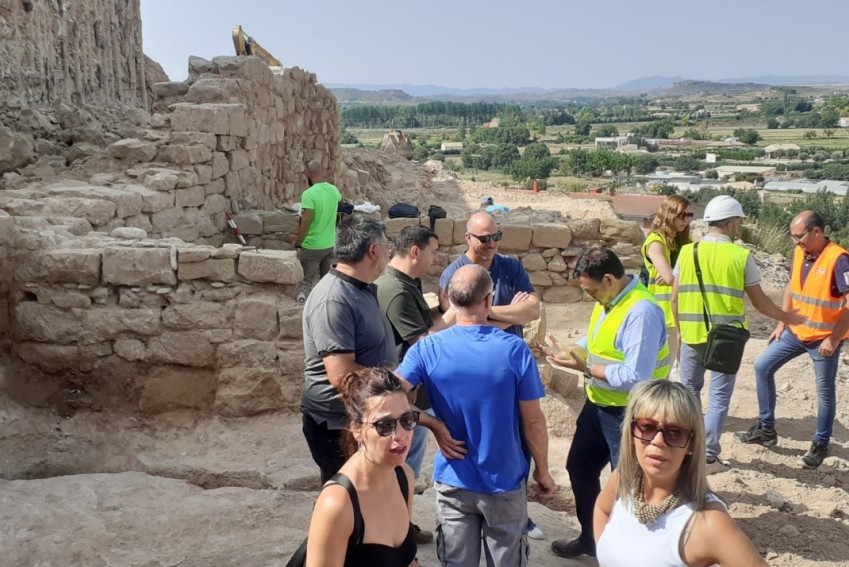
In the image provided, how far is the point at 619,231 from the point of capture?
34.0 feet

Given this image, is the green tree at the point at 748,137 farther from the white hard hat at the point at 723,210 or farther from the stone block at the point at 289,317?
the stone block at the point at 289,317

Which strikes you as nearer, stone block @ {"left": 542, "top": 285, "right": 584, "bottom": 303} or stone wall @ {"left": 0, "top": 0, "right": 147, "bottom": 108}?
stone wall @ {"left": 0, "top": 0, "right": 147, "bottom": 108}

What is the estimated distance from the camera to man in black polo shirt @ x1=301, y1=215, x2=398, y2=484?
374cm

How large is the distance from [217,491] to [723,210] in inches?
153

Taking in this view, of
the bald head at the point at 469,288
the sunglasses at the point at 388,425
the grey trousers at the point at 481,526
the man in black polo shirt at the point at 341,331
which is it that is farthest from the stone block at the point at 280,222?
the sunglasses at the point at 388,425

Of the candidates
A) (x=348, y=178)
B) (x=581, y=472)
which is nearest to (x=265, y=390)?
(x=581, y=472)

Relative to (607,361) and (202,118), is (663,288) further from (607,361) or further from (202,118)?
(202,118)

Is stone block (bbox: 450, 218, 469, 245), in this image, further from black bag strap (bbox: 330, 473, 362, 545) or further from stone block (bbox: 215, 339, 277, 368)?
black bag strap (bbox: 330, 473, 362, 545)

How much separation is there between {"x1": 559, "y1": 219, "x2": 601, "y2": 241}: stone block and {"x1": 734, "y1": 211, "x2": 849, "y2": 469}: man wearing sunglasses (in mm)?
4376

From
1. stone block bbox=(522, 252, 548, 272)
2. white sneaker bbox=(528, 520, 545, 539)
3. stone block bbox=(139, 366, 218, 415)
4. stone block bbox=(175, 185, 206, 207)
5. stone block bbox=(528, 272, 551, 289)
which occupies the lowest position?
white sneaker bbox=(528, 520, 545, 539)

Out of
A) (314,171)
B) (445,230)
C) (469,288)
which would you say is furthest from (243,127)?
(469,288)

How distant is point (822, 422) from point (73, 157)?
8.45 meters

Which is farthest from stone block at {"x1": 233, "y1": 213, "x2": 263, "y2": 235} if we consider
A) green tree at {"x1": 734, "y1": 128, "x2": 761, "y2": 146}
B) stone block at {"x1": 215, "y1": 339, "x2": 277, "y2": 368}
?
green tree at {"x1": 734, "y1": 128, "x2": 761, "y2": 146}

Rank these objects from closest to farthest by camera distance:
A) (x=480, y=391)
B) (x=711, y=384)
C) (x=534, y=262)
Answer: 1. (x=480, y=391)
2. (x=711, y=384)
3. (x=534, y=262)
